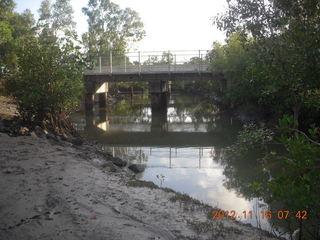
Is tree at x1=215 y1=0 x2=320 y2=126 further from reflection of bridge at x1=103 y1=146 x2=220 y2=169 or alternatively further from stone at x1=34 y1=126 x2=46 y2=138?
stone at x1=34 y1=126 x2=46 y2=138

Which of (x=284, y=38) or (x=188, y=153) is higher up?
(x=284, y=38)

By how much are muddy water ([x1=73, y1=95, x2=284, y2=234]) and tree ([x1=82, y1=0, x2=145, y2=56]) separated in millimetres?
21394

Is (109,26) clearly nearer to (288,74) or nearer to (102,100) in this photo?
(102,100)

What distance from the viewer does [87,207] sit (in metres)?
6.24

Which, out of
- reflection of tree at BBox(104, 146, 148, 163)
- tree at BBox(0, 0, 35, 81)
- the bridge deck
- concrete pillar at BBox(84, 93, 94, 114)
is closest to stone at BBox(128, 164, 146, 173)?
reflection of tree at BBox(104, 146, 148, 163)

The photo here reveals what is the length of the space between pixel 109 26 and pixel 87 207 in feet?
144

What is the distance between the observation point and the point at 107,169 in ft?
33.0

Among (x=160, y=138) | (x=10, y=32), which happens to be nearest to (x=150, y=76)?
(x=160, y=138)

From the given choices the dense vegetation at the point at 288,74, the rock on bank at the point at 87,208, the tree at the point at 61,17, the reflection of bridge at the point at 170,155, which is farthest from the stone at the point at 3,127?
the tree at the point at 61,17

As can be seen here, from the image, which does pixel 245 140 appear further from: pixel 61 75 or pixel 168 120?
pixel 168 120

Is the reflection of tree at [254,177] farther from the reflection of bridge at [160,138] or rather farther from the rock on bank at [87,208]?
the reflection of bridge at [160,138]

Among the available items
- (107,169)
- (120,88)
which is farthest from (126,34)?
(107,169)

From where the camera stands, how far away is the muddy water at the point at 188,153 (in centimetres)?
885

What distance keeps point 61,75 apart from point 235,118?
14.9 meters
